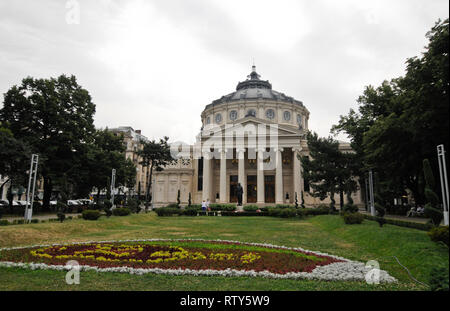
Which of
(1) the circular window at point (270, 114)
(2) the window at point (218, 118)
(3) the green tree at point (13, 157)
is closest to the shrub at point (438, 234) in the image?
(3) the green tree at point (13, 157)

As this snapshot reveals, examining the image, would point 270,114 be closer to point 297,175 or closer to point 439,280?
point 297,175

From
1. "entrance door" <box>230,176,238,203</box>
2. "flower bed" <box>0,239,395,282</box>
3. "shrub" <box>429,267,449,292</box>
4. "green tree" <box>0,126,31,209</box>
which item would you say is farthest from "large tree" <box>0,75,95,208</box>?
"shrub" <box>429,267,449,292</box>

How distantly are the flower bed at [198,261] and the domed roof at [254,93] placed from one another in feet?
173

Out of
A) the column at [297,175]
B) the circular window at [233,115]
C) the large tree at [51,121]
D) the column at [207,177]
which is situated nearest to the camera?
the large tree at [51,121]

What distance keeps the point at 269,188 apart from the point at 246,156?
7.01 metres

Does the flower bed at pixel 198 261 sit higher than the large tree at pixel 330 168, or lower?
lower

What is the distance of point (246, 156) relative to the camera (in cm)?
5356

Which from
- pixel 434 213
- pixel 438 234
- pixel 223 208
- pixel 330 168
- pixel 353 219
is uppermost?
pixel 330 168

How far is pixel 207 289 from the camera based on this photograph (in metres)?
6.71

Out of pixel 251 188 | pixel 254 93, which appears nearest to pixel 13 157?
pixel 251 188

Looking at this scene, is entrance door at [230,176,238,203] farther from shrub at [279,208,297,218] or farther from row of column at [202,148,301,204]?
shrub at [279,208,297,218]

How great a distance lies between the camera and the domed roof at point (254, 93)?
6334 cm

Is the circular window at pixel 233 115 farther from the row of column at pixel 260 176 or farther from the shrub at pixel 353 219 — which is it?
the shrub at pixel 353 219
